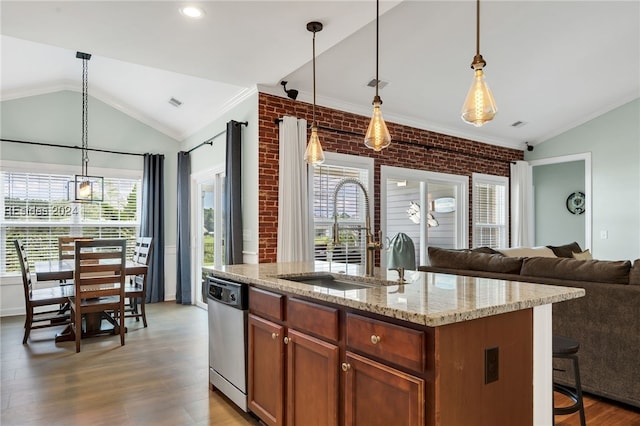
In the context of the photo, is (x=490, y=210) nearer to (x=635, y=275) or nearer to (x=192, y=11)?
(x=635, y=275)

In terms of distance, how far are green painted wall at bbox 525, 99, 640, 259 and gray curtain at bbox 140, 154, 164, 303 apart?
6674mm

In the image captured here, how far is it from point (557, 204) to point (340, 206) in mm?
5501

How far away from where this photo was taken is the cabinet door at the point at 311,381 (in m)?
1.82

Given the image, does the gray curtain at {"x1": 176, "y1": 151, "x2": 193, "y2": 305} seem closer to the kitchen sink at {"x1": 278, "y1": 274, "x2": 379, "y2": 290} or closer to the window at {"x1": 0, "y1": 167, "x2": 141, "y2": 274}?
the window at {"x1": 0, "y1": 167, "x2": 141, "y2": 274}

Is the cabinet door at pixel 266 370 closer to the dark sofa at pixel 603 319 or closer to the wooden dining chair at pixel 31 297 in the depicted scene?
the dark sofa at pixel 603 319

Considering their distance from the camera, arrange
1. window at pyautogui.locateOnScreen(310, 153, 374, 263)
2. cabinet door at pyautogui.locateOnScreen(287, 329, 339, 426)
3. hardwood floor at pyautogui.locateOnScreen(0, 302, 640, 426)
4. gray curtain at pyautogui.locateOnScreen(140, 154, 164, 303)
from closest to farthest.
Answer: cabinet door at pyautogui.locateOnScreen(287, 329, 339, 426)
hardwood floor at pyautogui.locateOnScreen(0, 302, 640, 426)
window at pyautogui.locateOnScreen(310, 153, 374, 263)
gray curtain at pyautogui.locateOnScreen(140, 154, 164, 303)

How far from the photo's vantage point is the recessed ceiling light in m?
2.85

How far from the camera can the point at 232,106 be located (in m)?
4.97

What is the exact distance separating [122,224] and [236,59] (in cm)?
369

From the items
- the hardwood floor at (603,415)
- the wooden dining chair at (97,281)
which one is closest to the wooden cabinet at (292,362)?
the hardwood floor at (603,415)

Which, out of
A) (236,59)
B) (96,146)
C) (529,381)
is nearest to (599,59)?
(236,59)

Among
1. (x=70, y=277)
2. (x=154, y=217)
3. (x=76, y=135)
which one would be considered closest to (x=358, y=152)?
(x=154, y=217)

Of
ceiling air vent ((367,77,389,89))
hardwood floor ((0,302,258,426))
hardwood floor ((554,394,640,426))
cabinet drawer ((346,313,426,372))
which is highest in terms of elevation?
ceiling air vent ((367,77,389,89))

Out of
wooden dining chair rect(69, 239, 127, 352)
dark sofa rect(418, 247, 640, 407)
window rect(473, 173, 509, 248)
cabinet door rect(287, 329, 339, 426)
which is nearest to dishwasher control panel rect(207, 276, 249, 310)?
cabinet door rect(287, 329, 339, 426)
